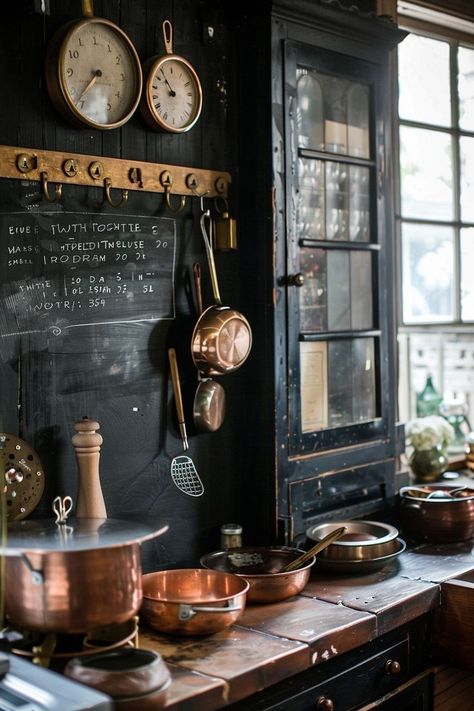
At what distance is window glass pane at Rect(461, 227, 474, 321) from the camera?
3.85 m

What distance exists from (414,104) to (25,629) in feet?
8.85

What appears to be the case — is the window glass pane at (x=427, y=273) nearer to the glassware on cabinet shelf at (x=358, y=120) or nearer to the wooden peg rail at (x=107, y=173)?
the glassware on cabinet shelf at (x=358, y=120)

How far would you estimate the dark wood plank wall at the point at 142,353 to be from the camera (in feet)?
7.17

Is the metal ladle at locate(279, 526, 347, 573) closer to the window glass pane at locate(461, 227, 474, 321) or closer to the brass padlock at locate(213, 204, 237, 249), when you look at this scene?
the brass padlock at locate(213, 204, 237, 249)

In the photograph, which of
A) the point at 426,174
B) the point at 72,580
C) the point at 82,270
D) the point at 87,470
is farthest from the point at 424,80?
the point at 72,580

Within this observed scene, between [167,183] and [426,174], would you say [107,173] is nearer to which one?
[167,183]

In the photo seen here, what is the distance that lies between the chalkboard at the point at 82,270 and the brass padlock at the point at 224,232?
0.49 ft

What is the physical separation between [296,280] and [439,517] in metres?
0.91

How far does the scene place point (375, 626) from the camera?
223 centimetres

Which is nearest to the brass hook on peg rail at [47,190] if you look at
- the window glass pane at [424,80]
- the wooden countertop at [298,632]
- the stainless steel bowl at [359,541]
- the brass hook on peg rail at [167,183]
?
the brass hook on peg rail at [167,183]

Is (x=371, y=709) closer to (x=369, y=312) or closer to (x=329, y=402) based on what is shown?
(x=329, y=402)

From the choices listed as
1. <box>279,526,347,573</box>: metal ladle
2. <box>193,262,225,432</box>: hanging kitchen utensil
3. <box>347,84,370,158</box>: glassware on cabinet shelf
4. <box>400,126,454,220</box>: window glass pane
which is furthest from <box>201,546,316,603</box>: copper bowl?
<box>400,126,454,220</box>: window glass pane

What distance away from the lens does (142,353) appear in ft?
8.09

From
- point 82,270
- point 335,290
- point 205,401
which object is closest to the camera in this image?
point 82,270
